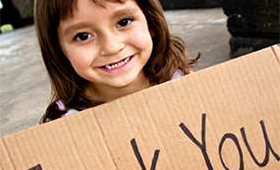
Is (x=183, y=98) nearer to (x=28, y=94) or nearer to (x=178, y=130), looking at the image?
(x=178, y=130)

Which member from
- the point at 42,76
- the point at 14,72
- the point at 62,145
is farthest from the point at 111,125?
the point at 14,72

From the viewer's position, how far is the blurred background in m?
2.28

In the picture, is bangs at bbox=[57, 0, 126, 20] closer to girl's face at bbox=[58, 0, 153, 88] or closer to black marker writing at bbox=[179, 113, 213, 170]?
girl's face at bbox=[58, 0, 153, 88]

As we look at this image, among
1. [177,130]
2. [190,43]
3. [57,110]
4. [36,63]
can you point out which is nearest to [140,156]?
[177,130]

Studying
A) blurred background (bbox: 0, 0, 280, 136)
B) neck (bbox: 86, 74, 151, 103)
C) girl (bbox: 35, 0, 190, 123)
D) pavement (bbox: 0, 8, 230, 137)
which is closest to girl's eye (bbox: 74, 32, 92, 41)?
girl (bbox: 35, 0, 190, 123)

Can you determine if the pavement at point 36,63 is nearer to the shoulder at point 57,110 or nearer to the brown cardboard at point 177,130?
the shoulder at point 57,110

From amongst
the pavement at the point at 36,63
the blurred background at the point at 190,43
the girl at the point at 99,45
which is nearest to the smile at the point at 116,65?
the girl at the point at 99,45

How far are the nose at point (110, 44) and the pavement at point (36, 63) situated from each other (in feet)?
6.03

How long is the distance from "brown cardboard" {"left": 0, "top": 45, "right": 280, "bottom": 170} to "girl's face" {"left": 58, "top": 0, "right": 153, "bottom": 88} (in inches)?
6.3

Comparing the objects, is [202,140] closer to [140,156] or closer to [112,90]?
A: [140,156]

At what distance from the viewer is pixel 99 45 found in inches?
32.0

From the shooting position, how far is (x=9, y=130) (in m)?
2.56

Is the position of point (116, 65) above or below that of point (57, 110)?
above

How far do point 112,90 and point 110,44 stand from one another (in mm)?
197
